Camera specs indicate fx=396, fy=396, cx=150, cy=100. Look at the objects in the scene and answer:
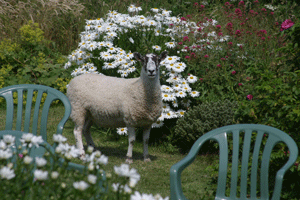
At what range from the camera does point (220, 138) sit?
3.01m

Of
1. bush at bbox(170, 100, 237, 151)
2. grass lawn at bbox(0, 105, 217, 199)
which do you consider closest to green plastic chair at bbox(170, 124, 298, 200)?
grass lawn at bbox(0, 105, 217, 199)

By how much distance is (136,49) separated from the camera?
649 cm

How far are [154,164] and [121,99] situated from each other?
104 centimetres

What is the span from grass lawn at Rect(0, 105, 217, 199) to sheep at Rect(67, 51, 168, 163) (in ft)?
0.89

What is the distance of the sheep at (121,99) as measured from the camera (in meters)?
4.98

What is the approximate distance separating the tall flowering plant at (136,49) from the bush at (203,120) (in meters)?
0.23

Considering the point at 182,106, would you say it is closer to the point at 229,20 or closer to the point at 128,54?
the point at 128,54

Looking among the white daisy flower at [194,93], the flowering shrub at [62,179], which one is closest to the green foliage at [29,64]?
the white daisy flower at [194,93]

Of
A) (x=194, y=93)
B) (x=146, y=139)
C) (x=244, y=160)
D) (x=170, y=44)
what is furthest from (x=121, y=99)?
(x=244, y=160)

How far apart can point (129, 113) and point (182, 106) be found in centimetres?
163

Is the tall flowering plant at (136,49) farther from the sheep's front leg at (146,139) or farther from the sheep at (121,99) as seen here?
the sheep at (121,99)

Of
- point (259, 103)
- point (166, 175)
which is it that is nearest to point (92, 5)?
point (166, 175)

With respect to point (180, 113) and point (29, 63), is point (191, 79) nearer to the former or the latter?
point (180, 113)

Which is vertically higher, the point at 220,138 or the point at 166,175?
the point at 220,138
